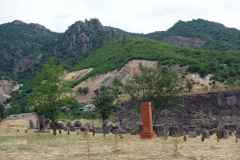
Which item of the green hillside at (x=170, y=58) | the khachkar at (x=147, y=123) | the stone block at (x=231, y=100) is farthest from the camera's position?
the green hillside at (x=170, y=58)

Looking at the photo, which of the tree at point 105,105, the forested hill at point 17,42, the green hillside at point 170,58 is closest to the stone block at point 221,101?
the tree at point 105,105

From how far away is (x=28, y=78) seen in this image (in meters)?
81.8

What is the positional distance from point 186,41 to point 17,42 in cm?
7341

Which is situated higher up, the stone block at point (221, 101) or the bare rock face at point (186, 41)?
the bare rock face at point (186, 41)

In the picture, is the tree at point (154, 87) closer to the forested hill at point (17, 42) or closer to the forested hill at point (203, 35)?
the forested hill at point (203, 35)

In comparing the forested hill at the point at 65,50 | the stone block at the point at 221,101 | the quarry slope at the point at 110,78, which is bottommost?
the stone block at the point at 221,101

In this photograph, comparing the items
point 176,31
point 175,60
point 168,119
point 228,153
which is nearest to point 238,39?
point 176,31

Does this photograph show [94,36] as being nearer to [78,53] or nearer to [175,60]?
[78,53]

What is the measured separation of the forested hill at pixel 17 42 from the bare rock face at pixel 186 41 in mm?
53056

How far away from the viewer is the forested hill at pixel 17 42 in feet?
306

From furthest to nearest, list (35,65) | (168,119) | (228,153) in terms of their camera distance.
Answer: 1. (35,65)
2. (168,119)
3. (228,153)

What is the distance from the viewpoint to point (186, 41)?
332ft

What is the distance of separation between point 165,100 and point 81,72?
57203 millimetres

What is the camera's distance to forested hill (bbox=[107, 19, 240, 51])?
88.1 metres
